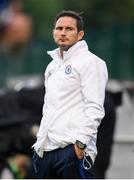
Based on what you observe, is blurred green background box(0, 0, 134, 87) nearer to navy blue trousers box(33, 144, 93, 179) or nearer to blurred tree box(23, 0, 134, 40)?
blurred tree box(23, 0, 134, 40)

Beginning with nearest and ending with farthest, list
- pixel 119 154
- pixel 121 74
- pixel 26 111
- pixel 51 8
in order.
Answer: pixel 119 154 → pixel 26 111 → pixel 121 74 → pixel 51 8

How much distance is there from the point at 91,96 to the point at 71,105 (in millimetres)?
178

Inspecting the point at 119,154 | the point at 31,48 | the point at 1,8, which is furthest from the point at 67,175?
the point at 31,48

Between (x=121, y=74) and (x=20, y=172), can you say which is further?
(x=121, y=74)

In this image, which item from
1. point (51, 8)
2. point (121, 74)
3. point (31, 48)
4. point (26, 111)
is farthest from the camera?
point (51, 8)

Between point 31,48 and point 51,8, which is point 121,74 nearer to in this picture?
point 31,48

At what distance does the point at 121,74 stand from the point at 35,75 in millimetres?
2852

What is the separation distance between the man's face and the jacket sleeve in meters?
0.22

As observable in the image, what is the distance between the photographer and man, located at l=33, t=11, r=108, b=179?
7.73 meters

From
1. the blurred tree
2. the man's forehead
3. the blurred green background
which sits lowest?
the blurred tree

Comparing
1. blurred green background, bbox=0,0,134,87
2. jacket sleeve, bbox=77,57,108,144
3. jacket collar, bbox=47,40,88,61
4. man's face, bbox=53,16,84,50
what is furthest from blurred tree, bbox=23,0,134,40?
jacket sleeve, bbox=77,57,108,144

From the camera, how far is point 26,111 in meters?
12.5

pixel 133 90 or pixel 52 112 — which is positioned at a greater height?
pixel 52 112

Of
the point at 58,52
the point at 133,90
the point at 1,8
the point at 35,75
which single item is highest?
the point at 58,52
